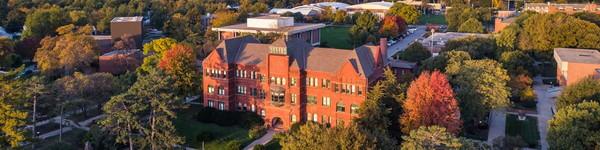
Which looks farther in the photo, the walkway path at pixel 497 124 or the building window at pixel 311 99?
the building window at pixel 311 99

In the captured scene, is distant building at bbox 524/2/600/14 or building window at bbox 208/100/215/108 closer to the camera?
building window at bbox 208/100/215/108

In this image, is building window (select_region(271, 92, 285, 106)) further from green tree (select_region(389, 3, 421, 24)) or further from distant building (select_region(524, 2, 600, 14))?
distant building (select_region(524, 2, 600, 14))

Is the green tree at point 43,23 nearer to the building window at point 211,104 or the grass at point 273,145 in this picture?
the building window at point 211,104

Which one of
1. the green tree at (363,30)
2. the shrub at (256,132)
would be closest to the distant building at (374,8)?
the green tree at (363,30)

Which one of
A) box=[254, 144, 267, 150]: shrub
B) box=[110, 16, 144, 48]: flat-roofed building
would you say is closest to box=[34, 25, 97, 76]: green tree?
box=[110, 16, 144, 48]: flat-roofed building

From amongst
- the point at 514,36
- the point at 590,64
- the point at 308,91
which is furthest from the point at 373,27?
the point at 308,91

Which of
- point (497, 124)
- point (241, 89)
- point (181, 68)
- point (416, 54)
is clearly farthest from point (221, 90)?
point (416, 54)
